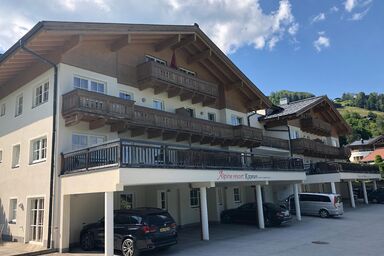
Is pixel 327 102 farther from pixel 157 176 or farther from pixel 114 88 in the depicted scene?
pixel 157 176

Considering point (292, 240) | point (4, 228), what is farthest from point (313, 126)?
point (4, 228)

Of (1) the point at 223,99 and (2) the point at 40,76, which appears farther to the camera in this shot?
(1) the point at 223,99

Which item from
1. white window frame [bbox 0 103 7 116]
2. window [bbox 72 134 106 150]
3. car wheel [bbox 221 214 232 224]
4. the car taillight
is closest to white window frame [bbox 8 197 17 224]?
window [bbox 72 134 106 150]

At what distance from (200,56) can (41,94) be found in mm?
10480

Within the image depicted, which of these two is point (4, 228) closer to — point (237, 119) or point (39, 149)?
point (39, 149)

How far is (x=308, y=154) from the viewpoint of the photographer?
36969mm

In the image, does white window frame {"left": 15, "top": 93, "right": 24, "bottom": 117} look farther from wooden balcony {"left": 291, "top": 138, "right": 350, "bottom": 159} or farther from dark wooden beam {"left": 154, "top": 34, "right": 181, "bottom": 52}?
wooden balcony {"left": 291, "top": 138, "right": 350, "bottom": 159}

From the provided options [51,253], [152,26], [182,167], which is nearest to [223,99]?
[152,26]

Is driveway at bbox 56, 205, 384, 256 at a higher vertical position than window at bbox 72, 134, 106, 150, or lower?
lower

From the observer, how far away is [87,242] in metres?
15.5

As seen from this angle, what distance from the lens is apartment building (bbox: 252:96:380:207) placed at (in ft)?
102

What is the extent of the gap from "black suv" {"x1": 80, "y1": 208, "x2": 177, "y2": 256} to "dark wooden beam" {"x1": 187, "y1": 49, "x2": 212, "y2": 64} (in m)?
12.5

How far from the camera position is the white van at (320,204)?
84.1 ft

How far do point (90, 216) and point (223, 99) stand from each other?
530 inches
